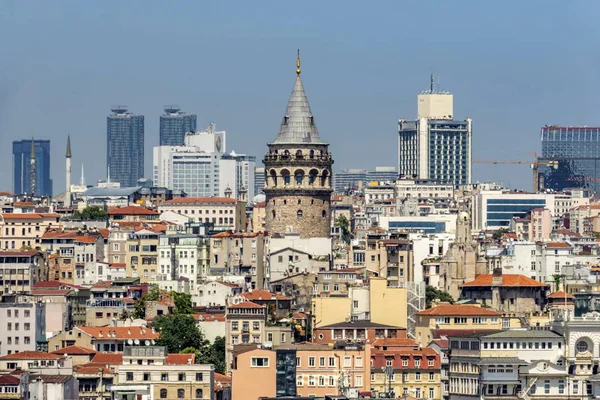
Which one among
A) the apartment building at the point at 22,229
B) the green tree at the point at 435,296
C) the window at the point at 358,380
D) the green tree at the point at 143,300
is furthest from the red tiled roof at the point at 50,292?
the window at the point at 358,380

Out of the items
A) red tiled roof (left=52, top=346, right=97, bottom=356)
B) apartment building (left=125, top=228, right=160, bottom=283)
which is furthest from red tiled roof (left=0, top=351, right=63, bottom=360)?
apartment building (left=125, top=228, right=160, bottom=283)

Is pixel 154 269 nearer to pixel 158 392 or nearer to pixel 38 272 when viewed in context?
pixel 38 272

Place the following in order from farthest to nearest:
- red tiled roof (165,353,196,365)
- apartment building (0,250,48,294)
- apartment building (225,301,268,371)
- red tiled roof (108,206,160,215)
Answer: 1. red tiled roof (108,206,160,215)
2. apartment building (0,250,48,294)
3. apartment building (225,301,268,371)
4. red tiled roof (165,353,196,365)

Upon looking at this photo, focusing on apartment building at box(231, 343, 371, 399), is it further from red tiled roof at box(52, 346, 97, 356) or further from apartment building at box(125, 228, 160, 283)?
apartment building at box(125, 228, 160, 283)

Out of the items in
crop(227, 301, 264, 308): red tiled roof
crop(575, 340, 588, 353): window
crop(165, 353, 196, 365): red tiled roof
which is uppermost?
crop(227, 301, 264, 308): red tiled roof

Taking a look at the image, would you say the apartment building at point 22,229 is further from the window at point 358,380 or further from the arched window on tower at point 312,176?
the window at point 358,380

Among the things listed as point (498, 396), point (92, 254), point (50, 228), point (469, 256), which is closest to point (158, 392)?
point (498, 396)

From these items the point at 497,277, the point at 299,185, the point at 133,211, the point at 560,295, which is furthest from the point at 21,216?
the point at 560,295
